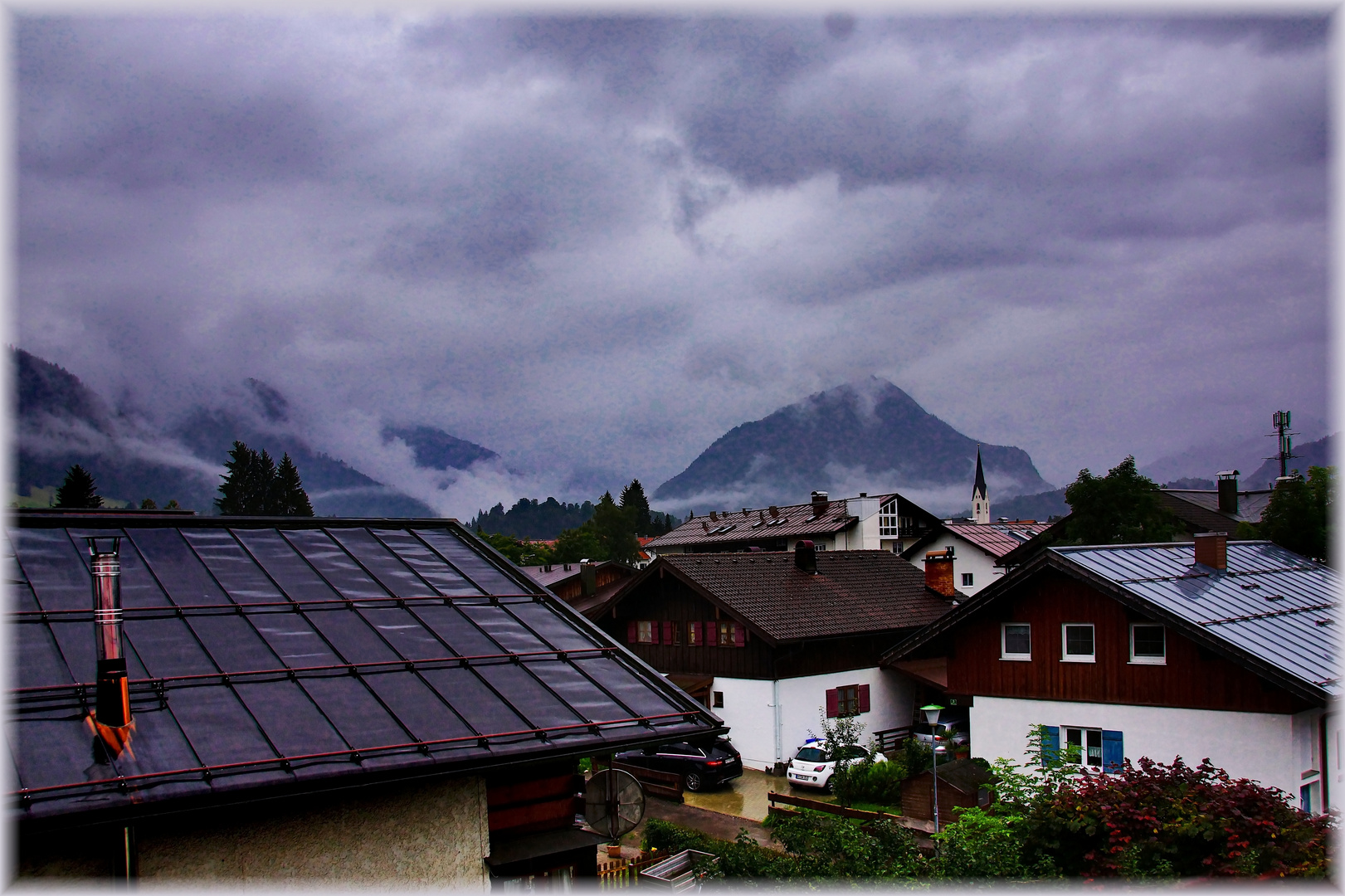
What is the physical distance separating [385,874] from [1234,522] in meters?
70.7

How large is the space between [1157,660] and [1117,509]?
90.9 feet

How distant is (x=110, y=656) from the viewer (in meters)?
7.54

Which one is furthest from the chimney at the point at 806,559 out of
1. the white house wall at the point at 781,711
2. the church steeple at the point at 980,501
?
the church steeple at the point at 980,501

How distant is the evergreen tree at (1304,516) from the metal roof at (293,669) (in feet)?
128

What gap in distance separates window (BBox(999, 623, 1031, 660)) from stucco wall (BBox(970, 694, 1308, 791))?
3.80 ft

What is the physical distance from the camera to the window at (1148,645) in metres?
22.3

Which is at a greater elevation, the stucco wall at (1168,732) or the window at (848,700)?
A: the stucco wall at (1168,732)

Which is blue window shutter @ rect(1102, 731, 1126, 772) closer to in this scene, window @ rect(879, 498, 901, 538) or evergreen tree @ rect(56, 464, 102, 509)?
evergreen tree @ rect(56, 464, 102, 509)

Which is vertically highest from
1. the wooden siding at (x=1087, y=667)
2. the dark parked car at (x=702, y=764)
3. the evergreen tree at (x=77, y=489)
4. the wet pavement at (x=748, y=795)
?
the evergreen tree at (x=77, y=489)

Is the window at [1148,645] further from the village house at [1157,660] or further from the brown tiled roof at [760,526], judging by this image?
the brown tiled roof at [760,526]

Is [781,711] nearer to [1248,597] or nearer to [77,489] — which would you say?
[1248,597]

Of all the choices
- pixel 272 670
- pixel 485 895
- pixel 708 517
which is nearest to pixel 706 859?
pixel 485 895

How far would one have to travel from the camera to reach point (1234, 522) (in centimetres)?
6544

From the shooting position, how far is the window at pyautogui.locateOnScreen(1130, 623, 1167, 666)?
2230cm
